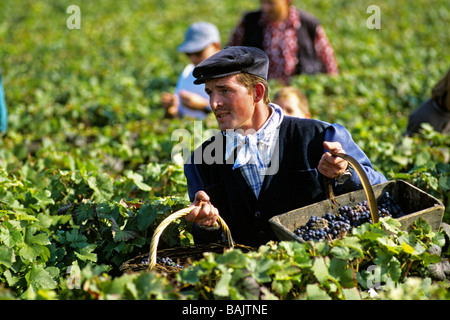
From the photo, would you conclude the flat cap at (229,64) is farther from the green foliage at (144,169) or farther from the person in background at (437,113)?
the person in background at (437,113)

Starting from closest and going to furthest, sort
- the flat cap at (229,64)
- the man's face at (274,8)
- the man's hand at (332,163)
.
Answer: the man's hand at (332,163), the flat cap at (229,64), the man's face at (274,8)

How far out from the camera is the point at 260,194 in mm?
2809

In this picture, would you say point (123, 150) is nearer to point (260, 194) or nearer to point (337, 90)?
point (260, 194)

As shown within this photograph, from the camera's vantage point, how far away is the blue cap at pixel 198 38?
5301mm

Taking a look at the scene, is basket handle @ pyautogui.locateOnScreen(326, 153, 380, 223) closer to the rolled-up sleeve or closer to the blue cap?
the rolled-up sleeve

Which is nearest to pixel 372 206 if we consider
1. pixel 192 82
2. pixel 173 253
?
pixel 173 253

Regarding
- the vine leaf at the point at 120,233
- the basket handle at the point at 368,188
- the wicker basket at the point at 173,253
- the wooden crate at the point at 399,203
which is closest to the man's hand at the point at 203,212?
the wicker basket at the point at 173,253

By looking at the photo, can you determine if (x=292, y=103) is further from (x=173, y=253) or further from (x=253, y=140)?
(x=173, y=253)

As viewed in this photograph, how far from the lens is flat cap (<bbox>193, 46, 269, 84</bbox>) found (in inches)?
102

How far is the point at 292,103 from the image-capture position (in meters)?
4.15

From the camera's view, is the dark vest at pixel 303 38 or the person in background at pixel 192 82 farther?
the dark vest at pixel 303 38

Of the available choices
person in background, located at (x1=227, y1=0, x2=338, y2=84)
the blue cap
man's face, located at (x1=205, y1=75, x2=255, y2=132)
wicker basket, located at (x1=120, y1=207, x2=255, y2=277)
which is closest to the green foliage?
wicker basket, located at (x1=120, y1=207, x2=255, y2=277)

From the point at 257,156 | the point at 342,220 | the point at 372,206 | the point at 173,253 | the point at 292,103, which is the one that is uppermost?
the point at 292,103

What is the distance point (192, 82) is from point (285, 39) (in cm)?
136
